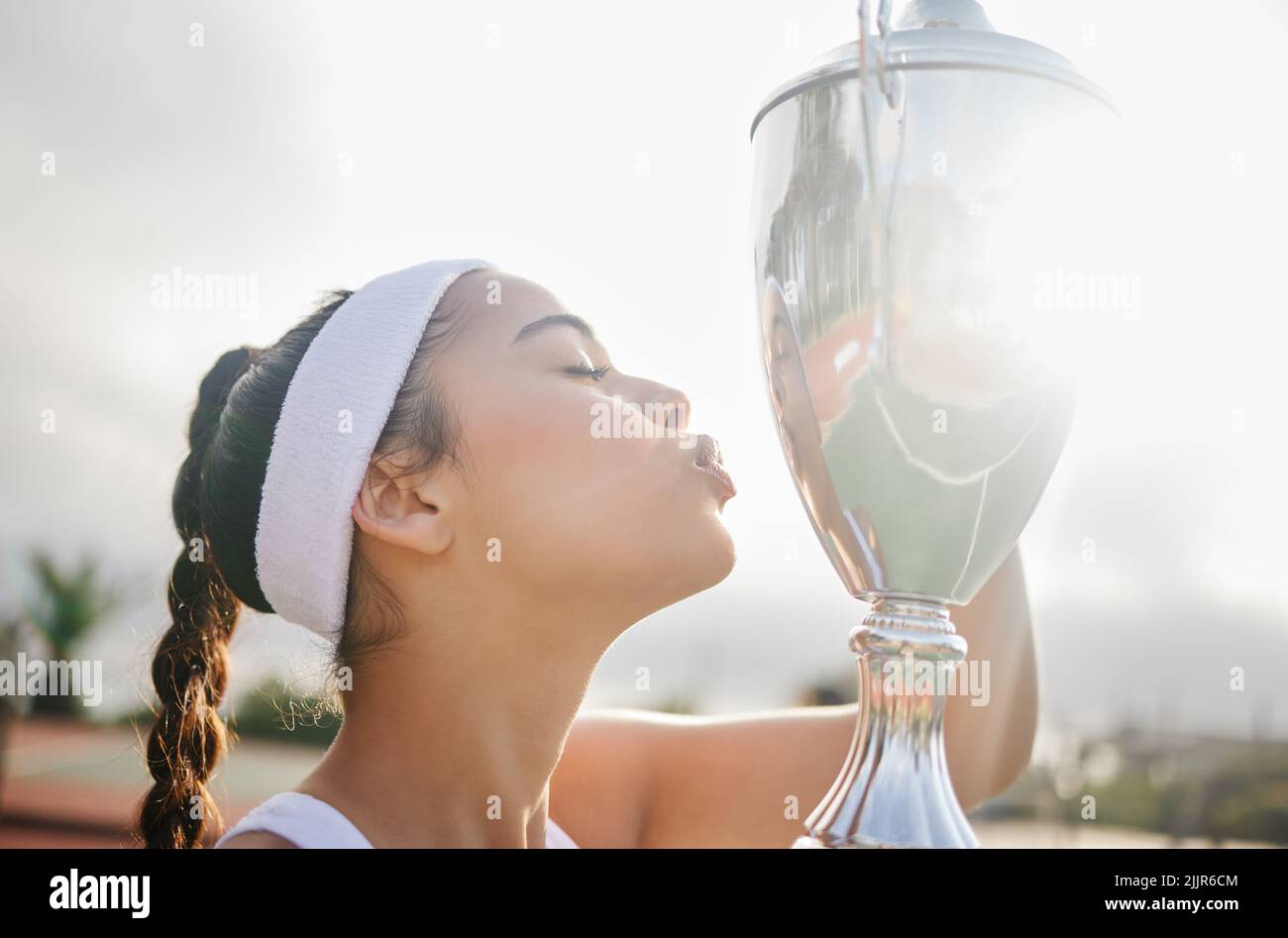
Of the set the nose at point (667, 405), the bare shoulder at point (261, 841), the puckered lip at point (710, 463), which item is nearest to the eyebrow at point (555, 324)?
the nose at point (667, 405)

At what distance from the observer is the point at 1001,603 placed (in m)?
1.22

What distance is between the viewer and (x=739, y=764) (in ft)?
5.22

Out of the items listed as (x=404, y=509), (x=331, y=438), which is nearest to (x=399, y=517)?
(x=404, y=509)

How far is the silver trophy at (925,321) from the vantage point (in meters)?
0.73

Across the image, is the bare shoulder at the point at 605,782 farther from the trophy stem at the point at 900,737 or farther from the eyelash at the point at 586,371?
the trophy stem at the point at 900,737

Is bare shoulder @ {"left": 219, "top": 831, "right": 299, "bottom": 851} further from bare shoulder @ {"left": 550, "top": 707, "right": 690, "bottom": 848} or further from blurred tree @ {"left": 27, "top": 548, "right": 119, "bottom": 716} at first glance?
blurred tree @ {"left": 27, "top": 548, "right": 119, "bottom": 716}

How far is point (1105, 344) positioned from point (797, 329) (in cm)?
23

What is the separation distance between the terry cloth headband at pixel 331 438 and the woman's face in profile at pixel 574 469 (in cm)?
7

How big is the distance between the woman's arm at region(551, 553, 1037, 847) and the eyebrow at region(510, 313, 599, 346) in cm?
65

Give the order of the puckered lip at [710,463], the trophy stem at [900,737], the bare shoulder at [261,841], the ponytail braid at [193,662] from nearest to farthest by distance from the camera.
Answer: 1. the trophy stem at [900,737]
2. the bare shoulder at [261,841]
3. the puckered lip at [710,463]
4. the ponytail braid at [193,662]

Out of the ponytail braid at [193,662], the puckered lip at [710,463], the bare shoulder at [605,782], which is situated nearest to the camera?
the puckered lip at [710,463]

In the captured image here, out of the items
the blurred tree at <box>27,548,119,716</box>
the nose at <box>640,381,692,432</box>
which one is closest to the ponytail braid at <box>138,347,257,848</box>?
the nose at <box>640,381,692,432</box>
